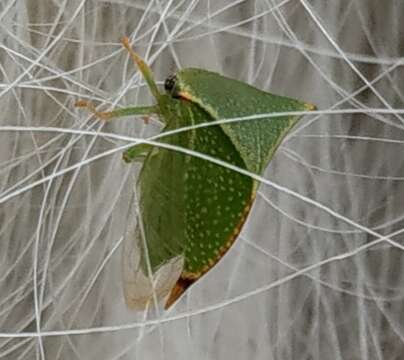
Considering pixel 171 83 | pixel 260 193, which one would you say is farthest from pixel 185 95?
pixel 260 193

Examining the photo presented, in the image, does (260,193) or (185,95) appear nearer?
(185,95)

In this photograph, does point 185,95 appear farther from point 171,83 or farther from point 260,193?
point 260,193

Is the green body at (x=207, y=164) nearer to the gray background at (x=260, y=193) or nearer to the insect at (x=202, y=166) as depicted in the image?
the insect at (x=202, y=166)

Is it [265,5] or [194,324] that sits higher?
[265,5]

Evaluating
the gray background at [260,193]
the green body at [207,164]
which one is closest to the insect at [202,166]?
the green body at [207,164]

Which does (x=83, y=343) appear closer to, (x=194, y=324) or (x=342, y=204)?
(x=194, y=324)

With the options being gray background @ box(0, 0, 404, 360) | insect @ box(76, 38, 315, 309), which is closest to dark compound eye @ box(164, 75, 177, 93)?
insect @ box(76, 38, 315, 309)

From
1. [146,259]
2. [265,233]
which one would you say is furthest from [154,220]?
[265,233]
